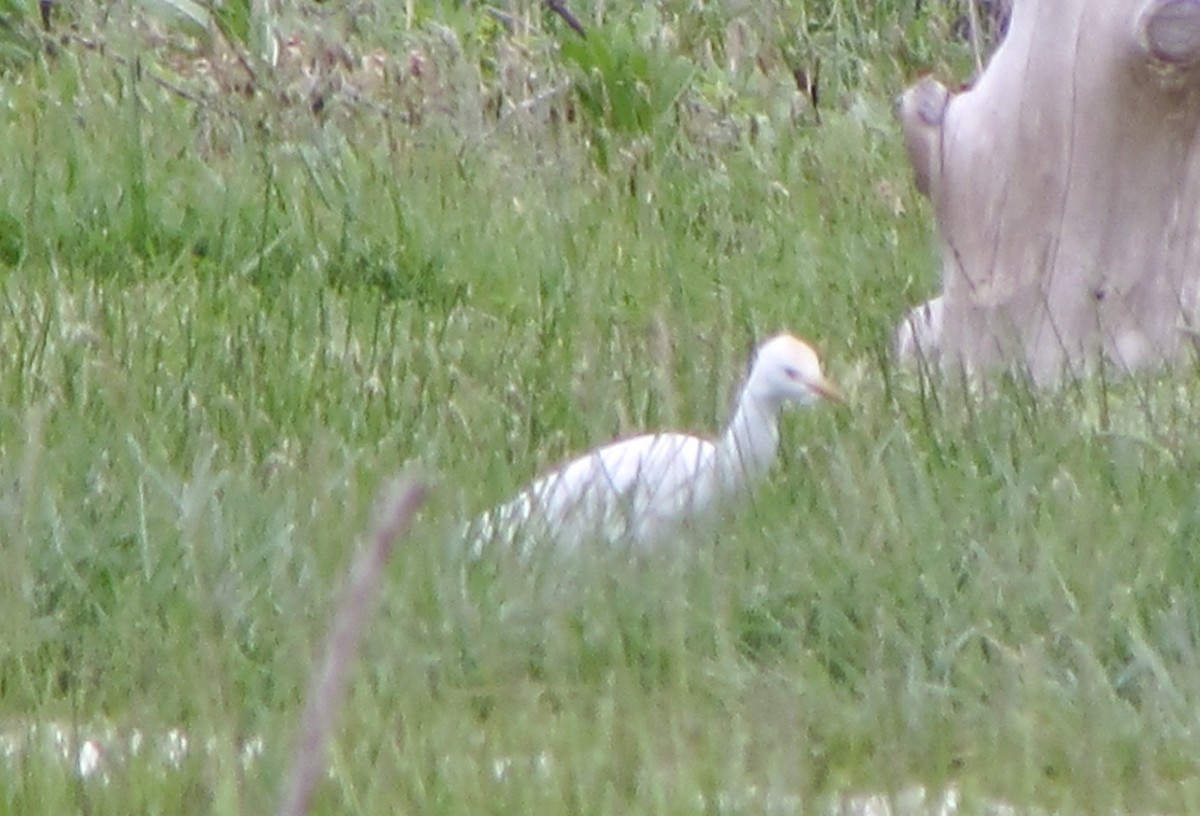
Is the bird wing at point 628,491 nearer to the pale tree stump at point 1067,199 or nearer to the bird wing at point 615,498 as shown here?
the bird wing at point 615,498

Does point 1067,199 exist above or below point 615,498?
above

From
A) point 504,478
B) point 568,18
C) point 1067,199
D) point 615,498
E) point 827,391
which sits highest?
point 568,18

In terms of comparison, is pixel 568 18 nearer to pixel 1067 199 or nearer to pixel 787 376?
pixel 1067 199

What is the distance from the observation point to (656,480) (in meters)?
3.97

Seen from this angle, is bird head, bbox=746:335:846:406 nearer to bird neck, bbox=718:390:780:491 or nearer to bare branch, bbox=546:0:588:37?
bird neck, bbox=718:390:780:491

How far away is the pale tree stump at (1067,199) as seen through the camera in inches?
222

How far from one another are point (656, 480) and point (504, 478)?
335 mm

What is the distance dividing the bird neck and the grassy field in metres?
0.07

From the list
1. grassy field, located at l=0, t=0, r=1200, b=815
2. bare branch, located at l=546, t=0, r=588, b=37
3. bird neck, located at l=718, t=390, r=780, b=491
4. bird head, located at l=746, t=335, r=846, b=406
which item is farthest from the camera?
bare branch, located at l=546, t=0, r=588, b=37

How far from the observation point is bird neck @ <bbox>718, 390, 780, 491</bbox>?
4039mm

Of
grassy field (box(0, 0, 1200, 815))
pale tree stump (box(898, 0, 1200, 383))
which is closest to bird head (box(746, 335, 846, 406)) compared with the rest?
grassy field (box(0, 0, 1200, 815))

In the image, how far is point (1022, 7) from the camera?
5820 mm

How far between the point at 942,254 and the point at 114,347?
232 centimetres

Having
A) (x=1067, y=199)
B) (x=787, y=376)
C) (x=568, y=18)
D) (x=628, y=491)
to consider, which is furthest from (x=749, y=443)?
(x=568, y=18)
